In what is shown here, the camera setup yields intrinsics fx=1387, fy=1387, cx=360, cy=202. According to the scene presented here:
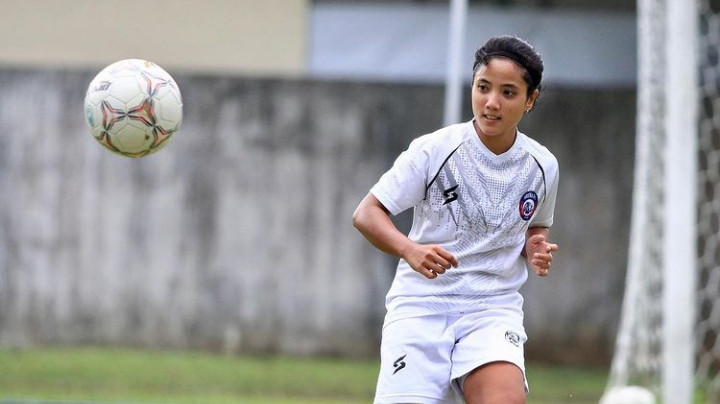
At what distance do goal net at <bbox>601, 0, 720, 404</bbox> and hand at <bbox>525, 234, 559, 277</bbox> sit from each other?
3423mm

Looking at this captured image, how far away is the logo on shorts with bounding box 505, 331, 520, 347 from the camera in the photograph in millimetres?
5566

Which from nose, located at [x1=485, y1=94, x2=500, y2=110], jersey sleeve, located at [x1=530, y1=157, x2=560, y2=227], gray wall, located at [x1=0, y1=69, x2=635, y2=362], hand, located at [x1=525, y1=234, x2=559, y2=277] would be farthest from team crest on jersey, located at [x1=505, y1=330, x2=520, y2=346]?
gray wall, located at [x1=0, y1=69, x2=635, y2=362]

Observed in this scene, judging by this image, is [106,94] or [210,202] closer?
[106,94]

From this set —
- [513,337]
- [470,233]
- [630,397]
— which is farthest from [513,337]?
[630,397]

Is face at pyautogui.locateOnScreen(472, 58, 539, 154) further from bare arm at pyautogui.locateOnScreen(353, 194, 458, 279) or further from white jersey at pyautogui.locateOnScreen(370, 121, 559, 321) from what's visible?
bare arm at pyautogui.locateOnScreen(353, 194, 458, 279)

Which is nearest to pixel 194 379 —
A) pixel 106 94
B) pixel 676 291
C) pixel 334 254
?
pixel 334 254

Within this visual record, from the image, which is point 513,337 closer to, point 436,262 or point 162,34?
point 436,262

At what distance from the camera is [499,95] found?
218 inches

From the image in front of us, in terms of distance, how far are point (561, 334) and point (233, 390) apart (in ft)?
12.0

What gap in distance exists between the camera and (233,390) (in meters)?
11.0

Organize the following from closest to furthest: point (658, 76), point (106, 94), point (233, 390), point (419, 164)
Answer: point (419, 164) < point (106, 94) < point (658, 76) < point (233, 390)

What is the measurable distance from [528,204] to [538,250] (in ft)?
0.74

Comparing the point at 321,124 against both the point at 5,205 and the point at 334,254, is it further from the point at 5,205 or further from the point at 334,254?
the point at 5,205

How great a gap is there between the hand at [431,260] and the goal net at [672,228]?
Answer: 4.00m
